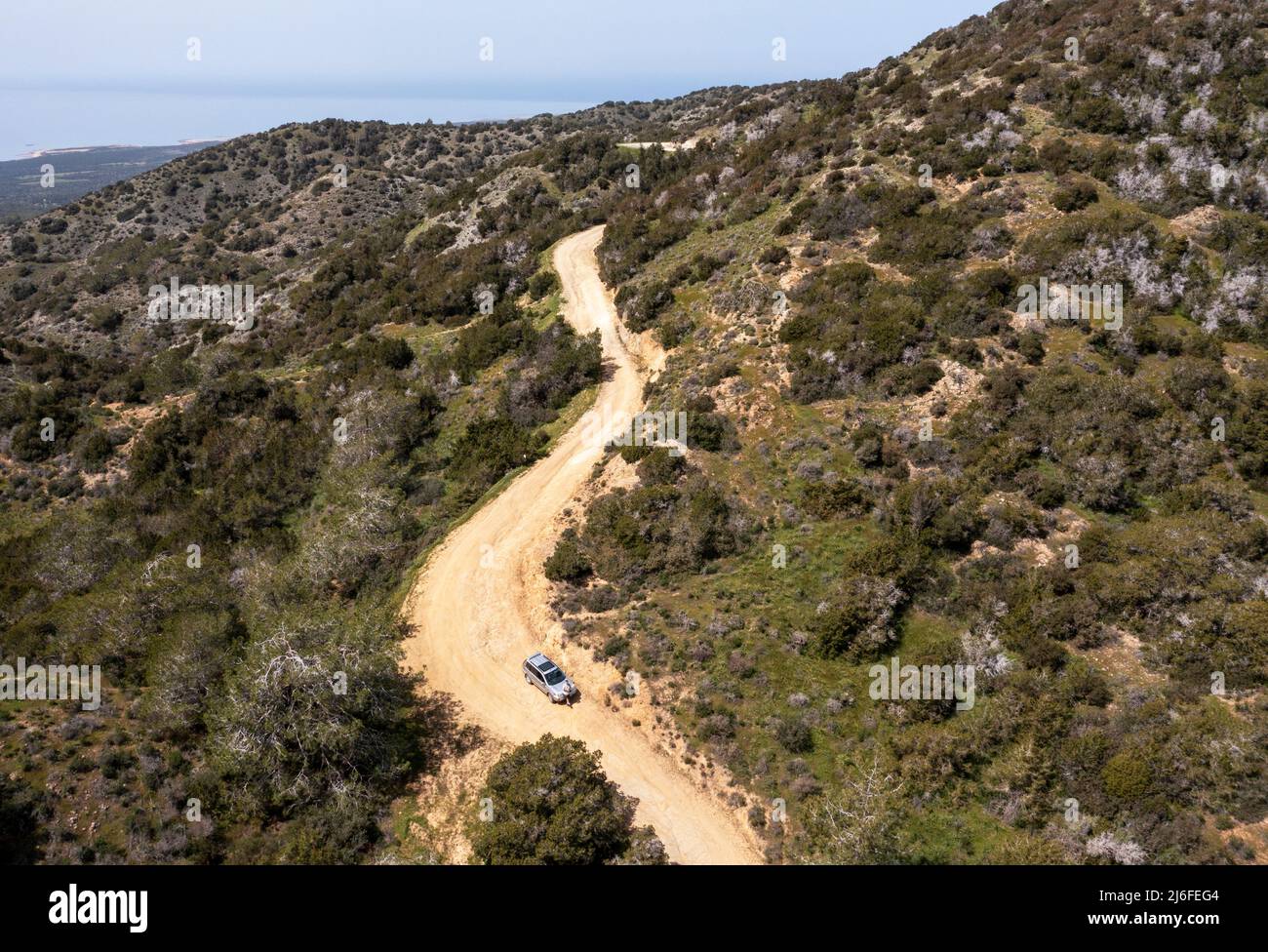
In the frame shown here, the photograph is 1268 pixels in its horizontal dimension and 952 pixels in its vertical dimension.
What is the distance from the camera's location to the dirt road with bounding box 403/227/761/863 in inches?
888

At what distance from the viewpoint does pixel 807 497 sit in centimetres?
3262

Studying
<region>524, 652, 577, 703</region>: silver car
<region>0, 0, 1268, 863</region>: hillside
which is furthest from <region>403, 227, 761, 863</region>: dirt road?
<region>0, 0, 1268, 863</region>: hillside

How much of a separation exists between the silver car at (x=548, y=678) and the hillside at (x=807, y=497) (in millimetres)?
2017

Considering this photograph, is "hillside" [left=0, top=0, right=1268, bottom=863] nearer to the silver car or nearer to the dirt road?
the dirt road

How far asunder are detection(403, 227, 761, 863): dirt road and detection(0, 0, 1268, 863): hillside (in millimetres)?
1061

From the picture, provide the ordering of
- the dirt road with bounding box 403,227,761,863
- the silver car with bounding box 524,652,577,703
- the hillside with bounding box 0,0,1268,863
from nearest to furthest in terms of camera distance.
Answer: the hillside with bounding box 0,0,1268,863, the dirt road with bounding box 403,227,761,863, the silver car with bounding box 524,652,577,703

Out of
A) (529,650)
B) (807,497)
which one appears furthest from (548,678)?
(807,497)

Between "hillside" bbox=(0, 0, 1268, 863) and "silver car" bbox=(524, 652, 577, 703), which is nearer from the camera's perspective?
"hillside" bbox=(0, 0, 1268, 863)

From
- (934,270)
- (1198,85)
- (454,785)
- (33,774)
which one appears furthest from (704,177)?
(33,774)

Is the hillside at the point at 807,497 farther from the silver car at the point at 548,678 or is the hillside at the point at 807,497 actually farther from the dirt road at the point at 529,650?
the silver car at the point at 548,678

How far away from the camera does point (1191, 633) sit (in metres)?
23.9

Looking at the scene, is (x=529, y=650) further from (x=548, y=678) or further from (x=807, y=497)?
(x=807, y=497)

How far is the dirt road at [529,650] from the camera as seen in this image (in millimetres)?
22562

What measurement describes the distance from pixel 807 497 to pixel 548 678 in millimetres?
15692
